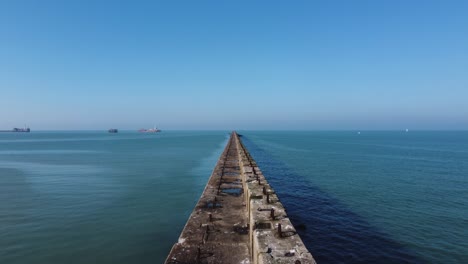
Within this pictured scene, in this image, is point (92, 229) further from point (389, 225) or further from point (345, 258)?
point (389, 225)

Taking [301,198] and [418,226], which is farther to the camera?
[301,198]

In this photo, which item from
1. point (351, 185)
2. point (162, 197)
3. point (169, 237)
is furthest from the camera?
point (351, 185)

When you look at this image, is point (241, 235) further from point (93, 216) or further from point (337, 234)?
point (93, 216)

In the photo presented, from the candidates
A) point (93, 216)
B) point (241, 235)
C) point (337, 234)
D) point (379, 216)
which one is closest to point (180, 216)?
point (93, 216)

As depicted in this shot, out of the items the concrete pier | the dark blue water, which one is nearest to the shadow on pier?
the dark blue water

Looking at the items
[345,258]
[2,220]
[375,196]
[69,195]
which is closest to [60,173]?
[69,195]

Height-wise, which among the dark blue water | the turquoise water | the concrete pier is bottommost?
the dark blue water

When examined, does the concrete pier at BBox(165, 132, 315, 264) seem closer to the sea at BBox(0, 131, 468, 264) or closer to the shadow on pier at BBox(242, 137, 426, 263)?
the sea at BBox(0, 131, 468, 264)
